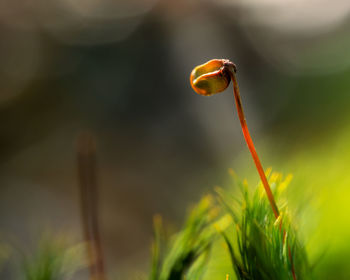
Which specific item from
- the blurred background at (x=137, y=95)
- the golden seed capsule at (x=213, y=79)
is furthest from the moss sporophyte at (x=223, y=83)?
the blurred background at (x=137, y=95)

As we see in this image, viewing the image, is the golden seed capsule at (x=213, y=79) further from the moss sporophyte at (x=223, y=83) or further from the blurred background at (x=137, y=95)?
the blurred background at (x=137, y=95)

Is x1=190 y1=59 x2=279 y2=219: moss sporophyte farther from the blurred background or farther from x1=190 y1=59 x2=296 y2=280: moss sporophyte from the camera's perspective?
the blurred background

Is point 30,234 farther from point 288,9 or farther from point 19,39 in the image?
point 288,9

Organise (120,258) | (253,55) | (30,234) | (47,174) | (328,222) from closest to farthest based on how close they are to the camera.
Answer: (328,222), (30,234), (120,258), (47,174), (253,55)

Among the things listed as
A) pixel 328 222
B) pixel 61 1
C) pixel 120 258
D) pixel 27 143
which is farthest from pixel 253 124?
pixel 328 222

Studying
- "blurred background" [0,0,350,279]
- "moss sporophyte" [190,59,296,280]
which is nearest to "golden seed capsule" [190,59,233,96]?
"moss sporophyte" [190,59,296,280]

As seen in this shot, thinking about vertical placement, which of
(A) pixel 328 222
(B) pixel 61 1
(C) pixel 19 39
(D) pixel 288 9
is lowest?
(A) pixel 328 222
